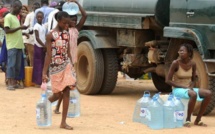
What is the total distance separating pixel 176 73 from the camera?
888cm

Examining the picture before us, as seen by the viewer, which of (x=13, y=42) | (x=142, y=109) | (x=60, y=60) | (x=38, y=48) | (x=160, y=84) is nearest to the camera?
(x=60, y=60)

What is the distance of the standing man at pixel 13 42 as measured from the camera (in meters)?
12.9

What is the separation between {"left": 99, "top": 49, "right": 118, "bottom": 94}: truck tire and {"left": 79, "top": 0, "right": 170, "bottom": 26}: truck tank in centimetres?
80

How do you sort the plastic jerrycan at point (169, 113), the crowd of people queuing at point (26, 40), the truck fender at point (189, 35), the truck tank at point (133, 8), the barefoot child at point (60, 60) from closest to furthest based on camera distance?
1. the barefoot child at point (60, 60)
2. the plastic jerrycan at point (169, 113)
3. the truck fender at point (189, 35)
4. the truck tank at point (133, 8)
5. the crowd of people queuing at point (26, 40)

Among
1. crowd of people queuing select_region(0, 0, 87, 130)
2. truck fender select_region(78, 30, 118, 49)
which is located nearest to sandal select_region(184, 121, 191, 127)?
crowd of people queuing select_region(0, 0, 87, 130)

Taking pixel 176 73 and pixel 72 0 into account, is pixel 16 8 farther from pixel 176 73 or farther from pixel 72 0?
pixel 176 73

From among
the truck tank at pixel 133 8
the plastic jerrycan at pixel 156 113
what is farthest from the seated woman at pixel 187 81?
the truck tank at pixel 133 8

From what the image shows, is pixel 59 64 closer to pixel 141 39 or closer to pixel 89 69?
pixel 141 39

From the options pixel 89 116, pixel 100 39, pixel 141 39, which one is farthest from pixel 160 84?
pixel 89 116

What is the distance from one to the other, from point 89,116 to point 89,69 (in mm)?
2702

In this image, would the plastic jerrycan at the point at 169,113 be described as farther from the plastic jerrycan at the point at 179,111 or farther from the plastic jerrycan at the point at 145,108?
the plastic jerrycan at the point at 145,108

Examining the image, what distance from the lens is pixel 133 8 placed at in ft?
36.2

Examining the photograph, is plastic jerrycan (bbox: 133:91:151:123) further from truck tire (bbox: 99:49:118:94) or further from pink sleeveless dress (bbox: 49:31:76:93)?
truck tire (bbox: 99:49:118:94)

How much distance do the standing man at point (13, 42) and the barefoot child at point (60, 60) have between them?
4.55 meters
